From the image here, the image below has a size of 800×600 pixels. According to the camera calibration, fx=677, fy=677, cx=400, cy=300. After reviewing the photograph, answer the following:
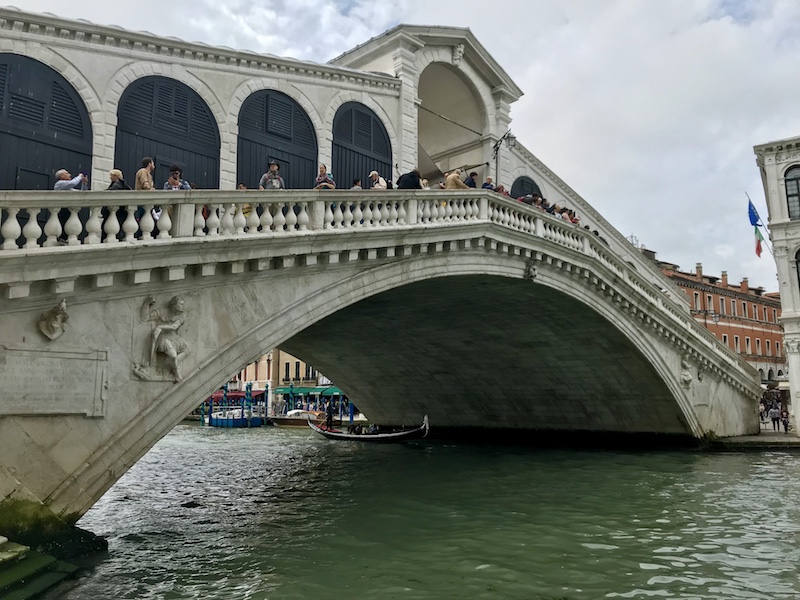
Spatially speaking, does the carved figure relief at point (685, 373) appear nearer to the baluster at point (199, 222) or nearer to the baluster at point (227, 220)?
the baluster at point (227, 220)

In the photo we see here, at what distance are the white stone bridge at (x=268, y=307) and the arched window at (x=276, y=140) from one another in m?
1.47

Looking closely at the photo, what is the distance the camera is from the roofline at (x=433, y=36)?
539 inches

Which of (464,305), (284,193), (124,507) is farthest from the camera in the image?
(464,305)

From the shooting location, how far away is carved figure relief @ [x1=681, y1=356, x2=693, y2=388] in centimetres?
1798

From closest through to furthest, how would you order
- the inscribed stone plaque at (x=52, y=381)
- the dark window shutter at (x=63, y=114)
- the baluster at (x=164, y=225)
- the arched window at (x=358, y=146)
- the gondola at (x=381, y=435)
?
1. the inscribed stone plaque at (x=52, y=381)
2. the baluster at (x=164, y=225)
3. the dark window shutter at (x=63, y=114)
4. the arched window at (x=358, y=146)
5. the gondola at (x=381, y=435)

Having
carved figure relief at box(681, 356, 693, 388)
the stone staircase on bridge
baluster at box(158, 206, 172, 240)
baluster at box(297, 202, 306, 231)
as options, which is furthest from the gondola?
the stone staircase on bridge

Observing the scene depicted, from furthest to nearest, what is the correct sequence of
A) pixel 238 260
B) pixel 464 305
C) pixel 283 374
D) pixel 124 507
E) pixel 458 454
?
pixel 283 374 < pixel 458 454 < pixel 464 305 < pixel 124 507 < pixel 238 260

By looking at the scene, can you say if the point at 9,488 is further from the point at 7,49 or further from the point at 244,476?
the point at 244,476

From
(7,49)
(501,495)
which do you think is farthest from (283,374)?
(7,49)

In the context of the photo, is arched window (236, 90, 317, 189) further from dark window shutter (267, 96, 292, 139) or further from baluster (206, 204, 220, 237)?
baluster (206, 204, 220, 237)

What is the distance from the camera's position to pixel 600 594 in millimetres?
5859

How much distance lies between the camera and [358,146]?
1271cm

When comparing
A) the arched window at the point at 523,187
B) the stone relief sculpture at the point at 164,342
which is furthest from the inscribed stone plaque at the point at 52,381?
the arched window at the point at 523,187

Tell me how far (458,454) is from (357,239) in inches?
415
